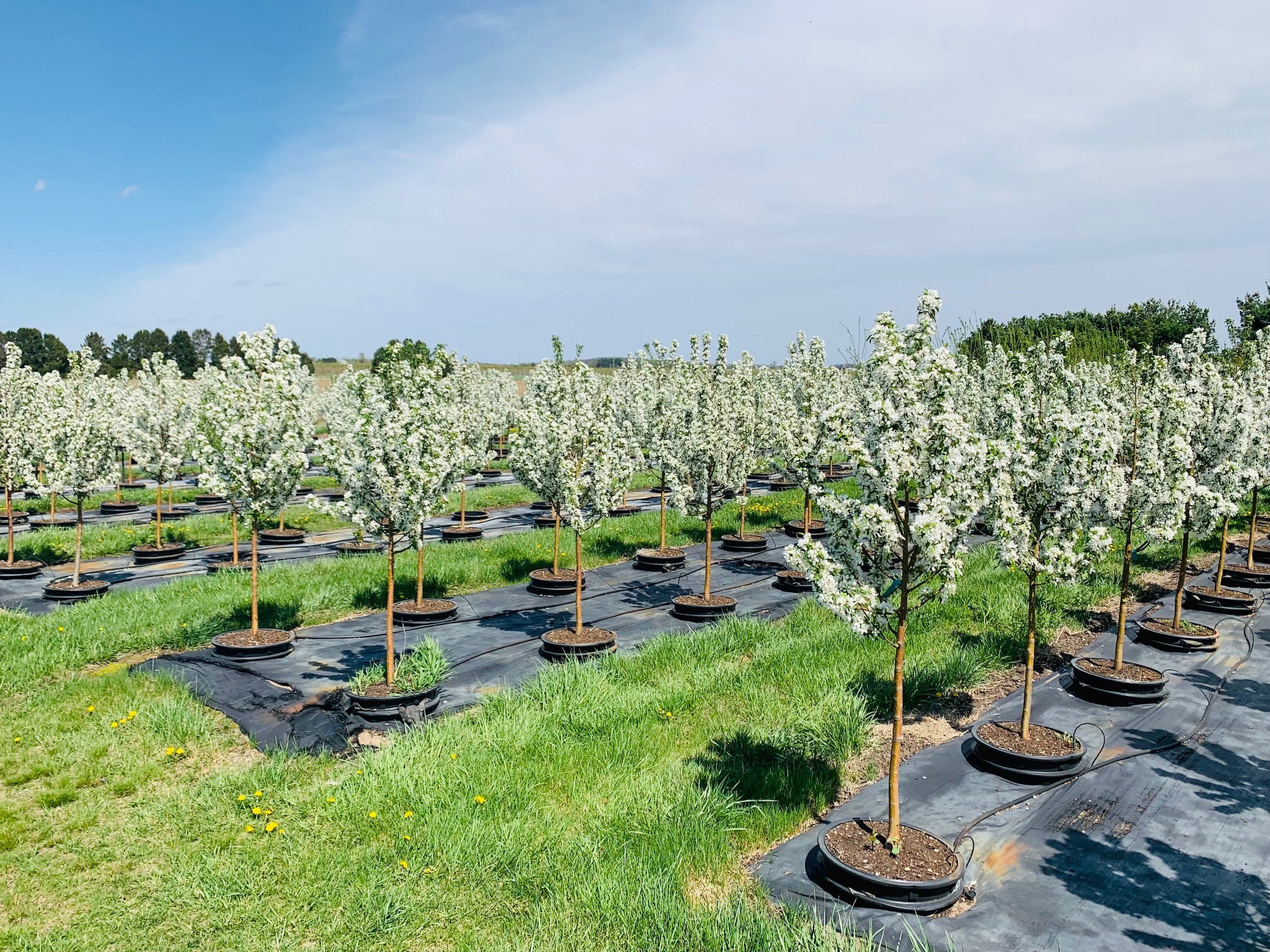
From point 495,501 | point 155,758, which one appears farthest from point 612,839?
point 495,501

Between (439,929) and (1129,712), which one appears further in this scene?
(1129,712)

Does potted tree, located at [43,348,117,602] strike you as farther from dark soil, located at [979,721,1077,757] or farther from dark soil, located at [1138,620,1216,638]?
dark soil, located at [1138,620,1216,638]

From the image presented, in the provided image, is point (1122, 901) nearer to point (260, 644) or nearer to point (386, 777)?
point (386, 777)

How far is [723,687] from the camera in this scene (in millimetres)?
9938

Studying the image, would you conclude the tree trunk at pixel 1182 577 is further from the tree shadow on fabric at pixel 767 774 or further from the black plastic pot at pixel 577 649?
the black plastic pot at pixel 577 649

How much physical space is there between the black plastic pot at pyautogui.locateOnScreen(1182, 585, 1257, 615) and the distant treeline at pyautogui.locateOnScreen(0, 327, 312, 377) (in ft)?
227

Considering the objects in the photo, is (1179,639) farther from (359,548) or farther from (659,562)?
(359,548)

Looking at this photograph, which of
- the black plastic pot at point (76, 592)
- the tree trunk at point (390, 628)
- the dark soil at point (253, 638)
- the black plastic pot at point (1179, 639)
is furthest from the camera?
the black plastic pot at point (76, 592)

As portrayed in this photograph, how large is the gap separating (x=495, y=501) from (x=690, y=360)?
556 inches

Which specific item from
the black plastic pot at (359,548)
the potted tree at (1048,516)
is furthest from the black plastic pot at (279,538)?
the potted tree at (1048,516)

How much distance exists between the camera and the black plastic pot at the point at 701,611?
13523 millimetres

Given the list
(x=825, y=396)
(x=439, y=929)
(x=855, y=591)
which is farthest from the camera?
(x=825, y=396)

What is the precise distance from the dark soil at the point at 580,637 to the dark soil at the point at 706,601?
191 centimetres

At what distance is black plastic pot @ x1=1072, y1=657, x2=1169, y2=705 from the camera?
9508 millimetres
